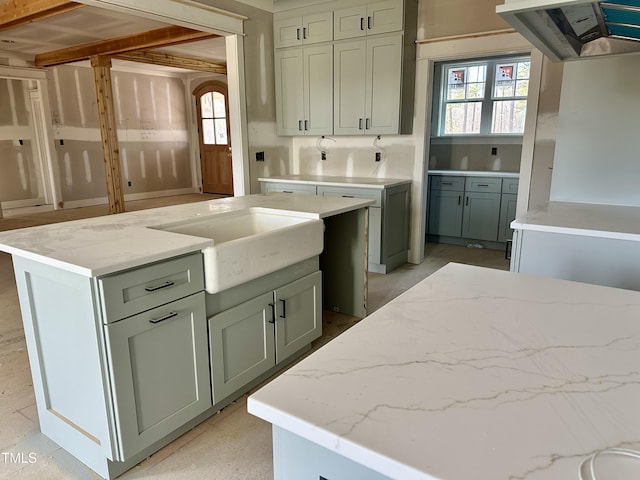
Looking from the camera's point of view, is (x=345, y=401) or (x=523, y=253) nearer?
(x=345, y=401)

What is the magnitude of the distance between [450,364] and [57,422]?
5.78 feet

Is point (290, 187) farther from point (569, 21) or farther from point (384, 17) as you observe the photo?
point (569, 21)

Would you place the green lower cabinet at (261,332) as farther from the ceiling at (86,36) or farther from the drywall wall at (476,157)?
the drywall wall at (476,157)

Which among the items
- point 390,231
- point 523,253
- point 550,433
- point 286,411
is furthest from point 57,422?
point 390,231

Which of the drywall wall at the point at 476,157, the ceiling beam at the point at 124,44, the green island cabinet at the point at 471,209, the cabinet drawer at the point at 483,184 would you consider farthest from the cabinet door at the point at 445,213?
the ceiling beam at the point at 124,44

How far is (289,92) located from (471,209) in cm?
247

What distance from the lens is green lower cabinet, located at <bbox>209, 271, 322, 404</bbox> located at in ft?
6.43

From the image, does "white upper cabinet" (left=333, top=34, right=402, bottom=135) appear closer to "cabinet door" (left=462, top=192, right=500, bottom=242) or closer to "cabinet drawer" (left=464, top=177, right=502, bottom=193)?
"cabinet drawer" (left=464, top=177, right=502, bottom=193)

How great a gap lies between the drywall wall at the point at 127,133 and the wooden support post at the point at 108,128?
53.4 inches

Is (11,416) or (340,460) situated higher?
(340,460)

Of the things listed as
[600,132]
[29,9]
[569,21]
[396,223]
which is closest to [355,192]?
[396,223]

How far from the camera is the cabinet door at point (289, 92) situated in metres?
4.52

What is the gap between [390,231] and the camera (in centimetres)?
418

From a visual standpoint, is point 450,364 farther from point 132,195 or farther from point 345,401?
point 132,195
